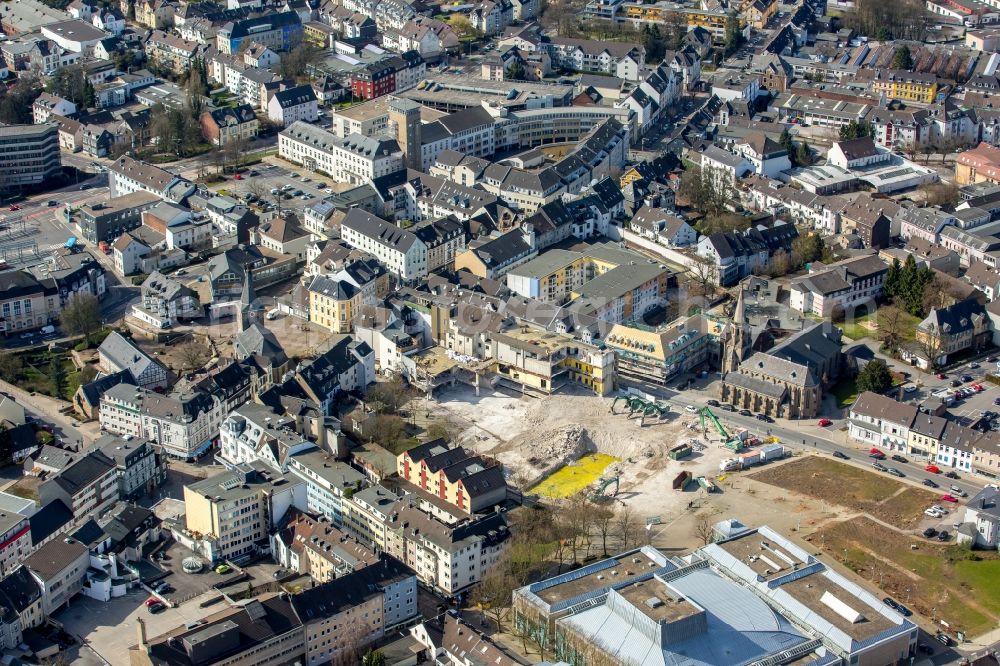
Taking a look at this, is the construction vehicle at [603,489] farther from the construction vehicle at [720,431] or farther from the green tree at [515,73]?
the green tree at [515,73]

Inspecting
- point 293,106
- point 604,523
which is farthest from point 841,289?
point 293,106

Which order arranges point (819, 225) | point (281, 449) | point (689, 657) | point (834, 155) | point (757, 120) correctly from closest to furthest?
point (689, 657)
point (281, 449)
point (819, 225)
point (834, 155)
point (757, 120)

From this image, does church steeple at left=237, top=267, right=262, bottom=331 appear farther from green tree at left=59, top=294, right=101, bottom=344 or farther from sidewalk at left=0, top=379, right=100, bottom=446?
sidewalk at left=0, top=379, right=100, bottom=446

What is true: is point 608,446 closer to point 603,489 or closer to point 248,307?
point 603,489

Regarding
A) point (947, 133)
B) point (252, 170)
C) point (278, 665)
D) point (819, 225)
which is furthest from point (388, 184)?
point (278, 665)

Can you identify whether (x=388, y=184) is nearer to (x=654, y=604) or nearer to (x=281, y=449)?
(x=281, y=449)

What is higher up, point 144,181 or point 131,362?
point 144,181

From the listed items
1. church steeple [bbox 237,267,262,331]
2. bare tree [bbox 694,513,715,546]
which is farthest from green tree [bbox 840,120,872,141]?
bare tree [bbox 694,513,715,546]
